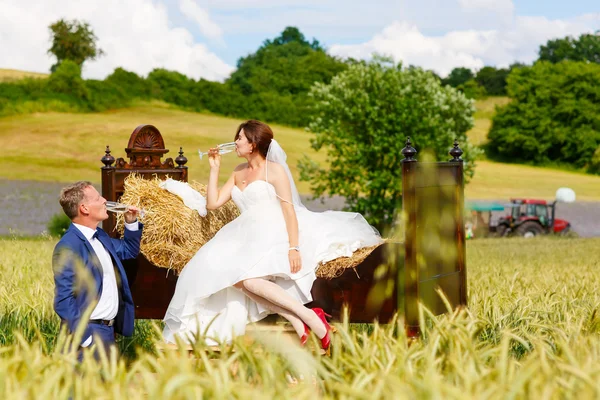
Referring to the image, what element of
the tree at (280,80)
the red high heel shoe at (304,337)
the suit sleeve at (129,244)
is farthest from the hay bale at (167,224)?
the tree at (280,80)

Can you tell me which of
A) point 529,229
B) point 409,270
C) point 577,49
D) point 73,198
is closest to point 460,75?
point 577,49

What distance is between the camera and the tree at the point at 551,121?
50688 mm

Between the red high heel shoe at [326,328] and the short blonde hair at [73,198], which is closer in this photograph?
the short blonde hair at [73,198]

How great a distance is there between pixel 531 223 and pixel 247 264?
768 inches

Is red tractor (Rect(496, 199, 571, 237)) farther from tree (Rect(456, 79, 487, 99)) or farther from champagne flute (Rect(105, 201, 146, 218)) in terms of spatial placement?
tree (Rect(456, 79, 487, 99))

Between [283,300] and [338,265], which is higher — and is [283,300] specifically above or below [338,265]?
below

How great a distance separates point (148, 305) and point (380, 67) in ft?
54.9

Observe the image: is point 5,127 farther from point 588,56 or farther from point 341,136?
point 588,56

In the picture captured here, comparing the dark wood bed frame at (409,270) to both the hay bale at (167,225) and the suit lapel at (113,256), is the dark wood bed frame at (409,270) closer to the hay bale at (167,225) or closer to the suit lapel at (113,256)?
the hay bale at (167,225)

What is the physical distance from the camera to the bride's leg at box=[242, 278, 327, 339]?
4238 mm

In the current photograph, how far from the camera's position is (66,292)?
3725mm

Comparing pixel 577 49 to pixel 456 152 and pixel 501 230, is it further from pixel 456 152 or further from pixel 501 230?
pixel 456 152

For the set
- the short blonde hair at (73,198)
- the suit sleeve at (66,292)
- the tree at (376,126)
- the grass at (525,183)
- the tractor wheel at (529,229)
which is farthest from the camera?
the grass at (525,183)

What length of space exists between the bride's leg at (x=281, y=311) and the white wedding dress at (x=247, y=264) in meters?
0.05
